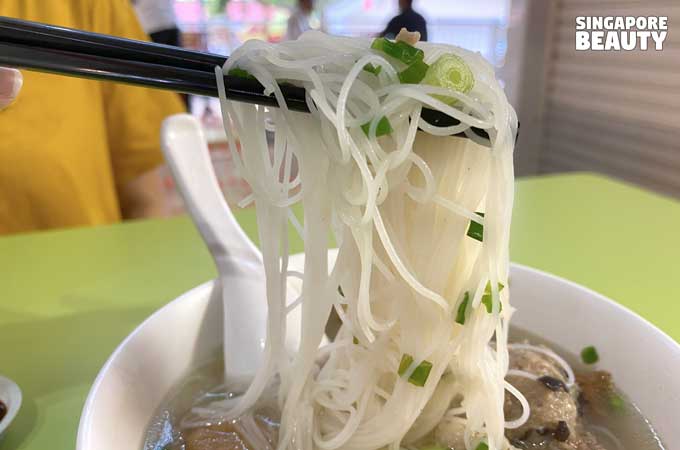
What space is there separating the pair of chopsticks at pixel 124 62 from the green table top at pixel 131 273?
1.72 feet

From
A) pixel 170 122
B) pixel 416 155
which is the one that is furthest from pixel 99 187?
pixel 416 155

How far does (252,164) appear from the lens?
2.26 ft

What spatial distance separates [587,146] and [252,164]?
10.9 ft

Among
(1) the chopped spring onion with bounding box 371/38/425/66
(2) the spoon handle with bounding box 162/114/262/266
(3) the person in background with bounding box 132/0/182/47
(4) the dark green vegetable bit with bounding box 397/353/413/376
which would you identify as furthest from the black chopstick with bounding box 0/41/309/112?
(3) the person in background with bounding box 132/0/182/47

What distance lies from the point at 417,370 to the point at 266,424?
0.28 metres

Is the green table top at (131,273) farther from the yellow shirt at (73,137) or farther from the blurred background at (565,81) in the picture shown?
the blurred background at (565,81)

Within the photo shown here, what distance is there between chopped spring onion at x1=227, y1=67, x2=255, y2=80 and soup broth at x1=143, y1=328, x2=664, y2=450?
1.68 feet

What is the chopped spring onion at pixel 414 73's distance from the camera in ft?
2.01

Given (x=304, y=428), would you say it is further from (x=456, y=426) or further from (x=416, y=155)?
(x=416, y=155)

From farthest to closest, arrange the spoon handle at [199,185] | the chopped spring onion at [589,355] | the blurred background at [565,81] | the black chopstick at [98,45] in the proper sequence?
1. the blurred background at [565,81]
2. the spoon handle at [199,185]
3. the chopped spring onion at [589,355]
4. the black chopstick at [98,45]

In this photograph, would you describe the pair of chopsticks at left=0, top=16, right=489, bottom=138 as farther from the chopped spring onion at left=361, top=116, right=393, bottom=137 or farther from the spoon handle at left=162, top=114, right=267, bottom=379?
the spoon handle at left=162, top=114, right=267, bottom=379

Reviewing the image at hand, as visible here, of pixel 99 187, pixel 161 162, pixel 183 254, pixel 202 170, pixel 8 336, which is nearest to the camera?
pixel 8 336

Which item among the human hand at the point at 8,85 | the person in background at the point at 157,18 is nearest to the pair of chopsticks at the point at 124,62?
the human hand at the point at 8,85

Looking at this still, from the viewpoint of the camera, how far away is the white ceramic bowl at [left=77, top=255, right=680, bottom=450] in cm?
67
